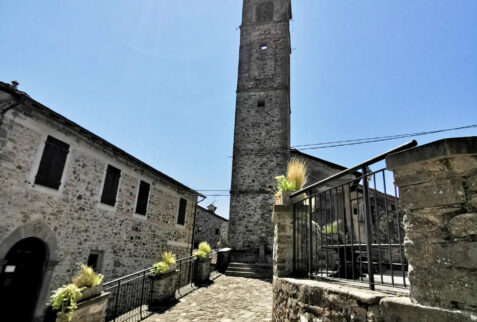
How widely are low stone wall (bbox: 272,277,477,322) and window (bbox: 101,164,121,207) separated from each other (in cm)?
768

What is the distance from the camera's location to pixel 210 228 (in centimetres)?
2200

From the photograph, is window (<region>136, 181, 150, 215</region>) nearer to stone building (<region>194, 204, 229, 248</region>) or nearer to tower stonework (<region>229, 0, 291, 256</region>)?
tower stonework (<region>229, 0, 291, 256</region>)

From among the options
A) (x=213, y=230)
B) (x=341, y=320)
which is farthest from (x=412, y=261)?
(x=213, y=230)

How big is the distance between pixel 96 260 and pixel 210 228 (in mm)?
13701

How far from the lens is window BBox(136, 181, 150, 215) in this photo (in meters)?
10.8

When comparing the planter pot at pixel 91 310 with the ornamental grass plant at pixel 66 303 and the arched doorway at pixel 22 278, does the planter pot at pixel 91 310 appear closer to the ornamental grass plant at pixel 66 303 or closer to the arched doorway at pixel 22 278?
the ornamental grass plant at pixel 66 303

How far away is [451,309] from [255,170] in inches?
588

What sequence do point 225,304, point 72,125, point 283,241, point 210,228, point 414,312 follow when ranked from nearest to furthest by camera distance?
point 414,312
point 283,241
point 225,304
point 72,125
point 210,228

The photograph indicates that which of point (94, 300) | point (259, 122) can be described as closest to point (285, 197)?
point (94, 300)

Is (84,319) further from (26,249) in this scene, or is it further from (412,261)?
(412,261)

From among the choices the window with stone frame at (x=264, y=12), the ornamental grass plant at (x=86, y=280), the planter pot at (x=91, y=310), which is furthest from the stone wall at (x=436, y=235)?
the window with stone frame at (x=264, y=12)

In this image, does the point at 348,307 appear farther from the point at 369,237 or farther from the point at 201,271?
the point at 201,271

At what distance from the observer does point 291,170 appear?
4.80 m

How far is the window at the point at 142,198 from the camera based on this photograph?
10757 millimetres
